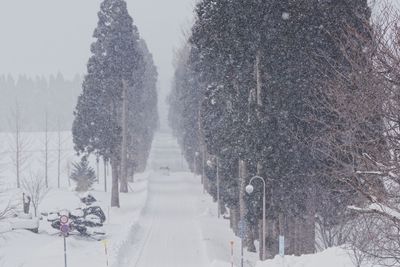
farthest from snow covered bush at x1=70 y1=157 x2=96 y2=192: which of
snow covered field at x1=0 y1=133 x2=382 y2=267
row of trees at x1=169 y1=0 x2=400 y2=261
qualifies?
row of trees at x1=169 y1=0 x2=400 y2=261

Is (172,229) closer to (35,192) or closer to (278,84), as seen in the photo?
(35,192)

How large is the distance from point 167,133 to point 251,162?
145827mm

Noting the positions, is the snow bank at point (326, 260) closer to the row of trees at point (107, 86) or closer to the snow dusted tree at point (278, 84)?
the snow dusted tree at point (278, 84)

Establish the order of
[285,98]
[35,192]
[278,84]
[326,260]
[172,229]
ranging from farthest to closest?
[35,192] < [172,229] < [278,84] < [285,98] < [326,260]

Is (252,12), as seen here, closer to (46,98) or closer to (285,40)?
(285,40)

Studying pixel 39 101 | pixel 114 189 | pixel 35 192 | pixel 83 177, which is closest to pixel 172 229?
pixel 114 189

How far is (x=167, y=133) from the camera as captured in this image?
171 meters

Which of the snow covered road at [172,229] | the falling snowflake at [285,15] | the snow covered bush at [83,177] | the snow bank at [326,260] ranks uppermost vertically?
the falling snowflake at [285,15]

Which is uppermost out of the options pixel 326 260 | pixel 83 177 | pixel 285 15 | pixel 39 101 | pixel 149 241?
pixel 39 101

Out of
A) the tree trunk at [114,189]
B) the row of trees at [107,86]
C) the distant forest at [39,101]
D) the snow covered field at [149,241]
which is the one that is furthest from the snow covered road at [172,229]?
the distant forest at [39,101]

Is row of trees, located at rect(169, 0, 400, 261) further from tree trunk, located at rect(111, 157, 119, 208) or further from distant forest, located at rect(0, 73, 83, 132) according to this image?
distant forest, located at rect(0, 73, 83, 132)

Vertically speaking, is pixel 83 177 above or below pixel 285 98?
below

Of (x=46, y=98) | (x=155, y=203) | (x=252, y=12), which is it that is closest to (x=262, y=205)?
(x=252, y=12)

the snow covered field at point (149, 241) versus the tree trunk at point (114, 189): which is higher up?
the tree trunk at point (114, 189)
